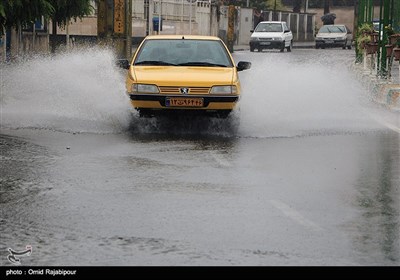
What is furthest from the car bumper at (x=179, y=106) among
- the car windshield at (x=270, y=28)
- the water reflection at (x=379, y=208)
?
the car windshield at (x=270, y=28)

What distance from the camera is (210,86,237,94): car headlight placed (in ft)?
56.7

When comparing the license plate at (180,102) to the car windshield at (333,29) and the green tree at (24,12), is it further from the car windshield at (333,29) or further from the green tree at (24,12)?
the car windshield at (333,29)

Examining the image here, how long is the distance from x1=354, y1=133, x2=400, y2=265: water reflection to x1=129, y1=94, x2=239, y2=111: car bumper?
8.96 feet

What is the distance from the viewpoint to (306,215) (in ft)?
32.2

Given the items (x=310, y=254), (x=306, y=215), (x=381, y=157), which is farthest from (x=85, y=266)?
(x=381, y=157)

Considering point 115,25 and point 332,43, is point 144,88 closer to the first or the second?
point 115,25

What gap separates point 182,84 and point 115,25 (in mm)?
14776

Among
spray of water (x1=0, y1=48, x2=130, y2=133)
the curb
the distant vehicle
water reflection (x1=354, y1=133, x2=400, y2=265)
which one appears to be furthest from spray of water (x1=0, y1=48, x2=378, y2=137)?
the distant vehicle

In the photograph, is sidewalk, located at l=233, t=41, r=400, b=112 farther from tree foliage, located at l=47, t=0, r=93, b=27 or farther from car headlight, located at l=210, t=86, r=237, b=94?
tree foliage, located at l=47, t=0, r=93, b=27

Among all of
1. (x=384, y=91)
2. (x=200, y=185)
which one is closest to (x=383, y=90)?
(x=384, y=91)

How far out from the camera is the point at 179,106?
1714 cm

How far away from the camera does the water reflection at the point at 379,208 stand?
323 inches

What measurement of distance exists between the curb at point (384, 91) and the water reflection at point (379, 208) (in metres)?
7.86
